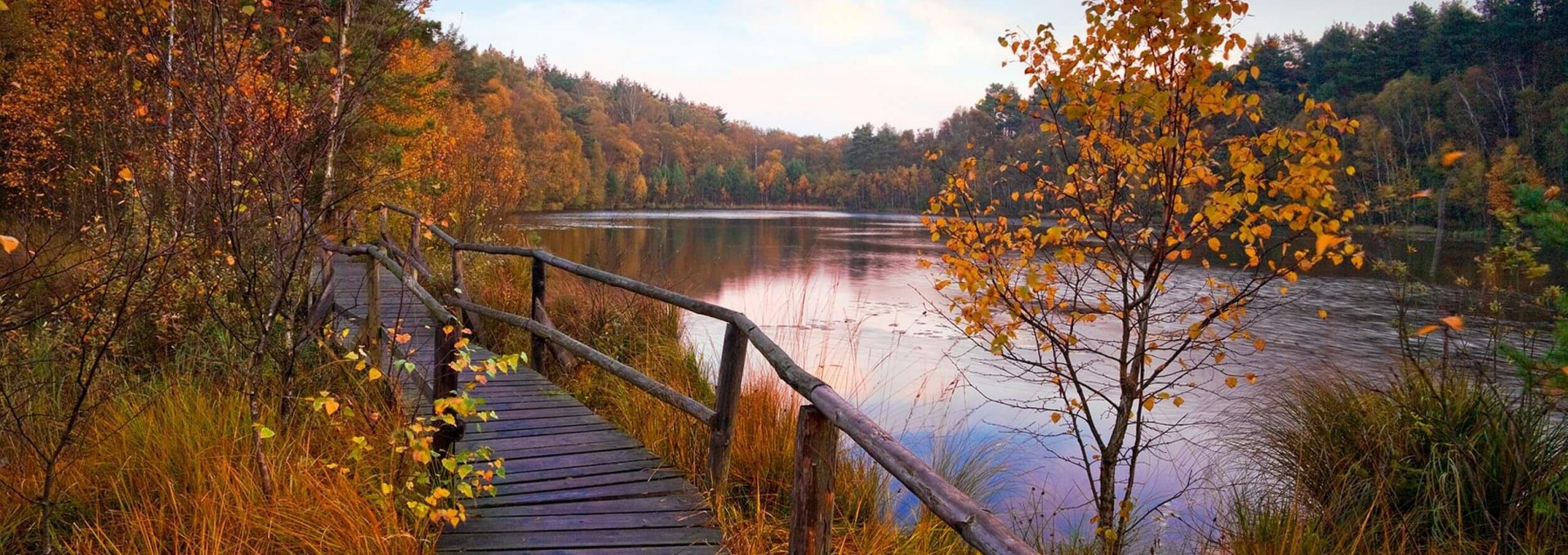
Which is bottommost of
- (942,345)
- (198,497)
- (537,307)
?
(942,345)

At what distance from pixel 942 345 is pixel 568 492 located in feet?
29.1

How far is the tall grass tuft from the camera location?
12.8ft

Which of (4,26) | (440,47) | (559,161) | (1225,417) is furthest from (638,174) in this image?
(1225,417)

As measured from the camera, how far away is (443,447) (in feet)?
11.4

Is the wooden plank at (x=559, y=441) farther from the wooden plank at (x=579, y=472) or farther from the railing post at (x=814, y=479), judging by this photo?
the railing post at (x=814, y=479)

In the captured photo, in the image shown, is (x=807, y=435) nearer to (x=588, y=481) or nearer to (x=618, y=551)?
(x=618, y=551)

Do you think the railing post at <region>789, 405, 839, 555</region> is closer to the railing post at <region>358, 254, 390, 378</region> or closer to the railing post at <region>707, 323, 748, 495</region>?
the railing post at <region>707, 323, 748, 495</region>

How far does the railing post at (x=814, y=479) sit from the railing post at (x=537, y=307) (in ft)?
13.2

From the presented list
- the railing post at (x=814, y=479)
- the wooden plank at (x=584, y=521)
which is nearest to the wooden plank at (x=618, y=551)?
the wooden plank at (x=584, y=521)

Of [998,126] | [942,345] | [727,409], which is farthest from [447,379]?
[998,126]

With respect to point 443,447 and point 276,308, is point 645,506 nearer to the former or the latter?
point 443,447

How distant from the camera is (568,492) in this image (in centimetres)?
377

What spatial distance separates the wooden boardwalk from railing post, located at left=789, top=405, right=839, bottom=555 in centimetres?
57

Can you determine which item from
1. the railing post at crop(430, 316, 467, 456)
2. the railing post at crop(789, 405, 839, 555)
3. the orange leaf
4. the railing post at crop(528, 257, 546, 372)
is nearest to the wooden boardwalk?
the railing post at crop(430, 316, 467, 456)
